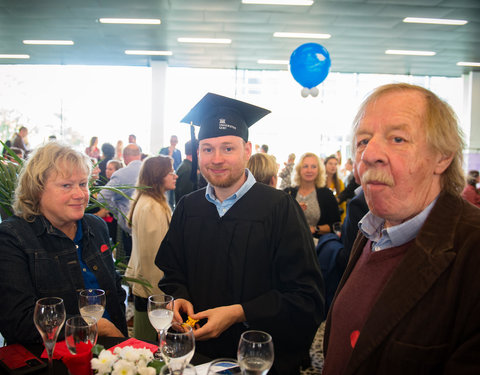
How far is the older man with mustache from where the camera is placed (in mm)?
893

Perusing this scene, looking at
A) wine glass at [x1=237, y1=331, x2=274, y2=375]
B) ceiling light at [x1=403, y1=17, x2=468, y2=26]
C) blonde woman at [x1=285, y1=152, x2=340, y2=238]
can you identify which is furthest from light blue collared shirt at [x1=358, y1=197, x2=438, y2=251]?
ceiling light at [x1=403, y1=17, x2=468, y2=26]

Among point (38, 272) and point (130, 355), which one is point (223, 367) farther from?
point (38, 272)

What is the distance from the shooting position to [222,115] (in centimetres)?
195

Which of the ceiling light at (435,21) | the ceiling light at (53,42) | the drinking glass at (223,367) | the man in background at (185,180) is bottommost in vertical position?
the drinking glass at (223,367)

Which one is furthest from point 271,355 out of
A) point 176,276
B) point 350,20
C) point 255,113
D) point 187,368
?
point 350,20

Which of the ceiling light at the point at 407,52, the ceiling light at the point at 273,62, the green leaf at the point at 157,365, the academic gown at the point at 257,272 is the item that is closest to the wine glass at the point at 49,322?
the green leaf at the point at 157,365

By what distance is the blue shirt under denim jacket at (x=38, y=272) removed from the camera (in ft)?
5.11

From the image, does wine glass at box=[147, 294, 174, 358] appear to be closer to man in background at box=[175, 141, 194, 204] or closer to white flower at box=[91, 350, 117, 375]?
white flower at box=[91, 350, 117, 375]

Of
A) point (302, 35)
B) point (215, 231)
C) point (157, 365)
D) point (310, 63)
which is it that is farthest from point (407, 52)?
point (157, 365)

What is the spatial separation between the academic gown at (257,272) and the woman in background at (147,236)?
1.10 meters

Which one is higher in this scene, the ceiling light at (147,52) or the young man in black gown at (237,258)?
the ceiling light at (147,52)

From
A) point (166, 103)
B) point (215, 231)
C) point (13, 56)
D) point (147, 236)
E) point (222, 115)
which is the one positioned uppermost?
point (13, 56)

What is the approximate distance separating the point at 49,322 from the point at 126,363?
1.20ft

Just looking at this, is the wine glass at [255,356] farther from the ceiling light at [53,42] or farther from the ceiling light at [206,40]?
the ceiling light at [53,42]
